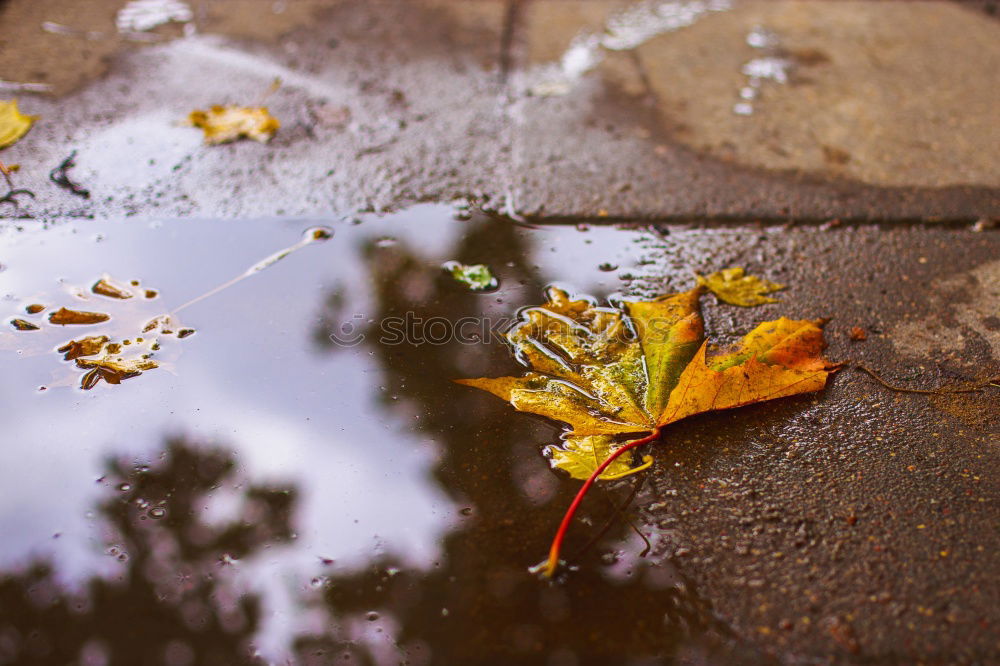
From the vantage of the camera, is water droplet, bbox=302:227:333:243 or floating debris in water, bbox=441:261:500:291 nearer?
floating debris in water, bbox=441:261:500:291

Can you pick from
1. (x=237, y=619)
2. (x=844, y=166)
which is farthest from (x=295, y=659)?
(x=844, y=166)

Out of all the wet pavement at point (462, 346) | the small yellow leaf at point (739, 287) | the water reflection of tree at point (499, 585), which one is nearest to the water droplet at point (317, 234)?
the wet pavement at point (462, 346)

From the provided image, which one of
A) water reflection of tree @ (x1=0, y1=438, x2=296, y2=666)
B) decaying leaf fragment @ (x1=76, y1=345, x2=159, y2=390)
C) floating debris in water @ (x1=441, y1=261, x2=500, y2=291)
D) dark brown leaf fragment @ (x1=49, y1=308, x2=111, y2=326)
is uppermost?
floating debris in water @ (x1=441, y1=261, x2=500, y2=291)

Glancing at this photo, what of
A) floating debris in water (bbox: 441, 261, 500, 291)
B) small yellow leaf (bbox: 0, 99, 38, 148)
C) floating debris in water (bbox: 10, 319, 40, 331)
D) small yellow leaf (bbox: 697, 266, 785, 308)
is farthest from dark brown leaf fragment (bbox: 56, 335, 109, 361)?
small yellow leaf (bbox: 697, 266, 785, 308)

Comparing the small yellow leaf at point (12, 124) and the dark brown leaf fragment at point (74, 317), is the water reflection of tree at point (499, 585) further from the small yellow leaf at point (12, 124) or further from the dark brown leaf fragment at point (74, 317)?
the small yellow leaf at point (12, 124)

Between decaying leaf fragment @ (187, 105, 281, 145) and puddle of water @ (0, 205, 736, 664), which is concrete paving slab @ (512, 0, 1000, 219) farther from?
decaying leaf fragment @ (187, 105, 281, 145)

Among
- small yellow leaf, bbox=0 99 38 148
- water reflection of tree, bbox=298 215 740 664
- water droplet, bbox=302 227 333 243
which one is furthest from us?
small yellow leaf, bbox=0 99 38 148

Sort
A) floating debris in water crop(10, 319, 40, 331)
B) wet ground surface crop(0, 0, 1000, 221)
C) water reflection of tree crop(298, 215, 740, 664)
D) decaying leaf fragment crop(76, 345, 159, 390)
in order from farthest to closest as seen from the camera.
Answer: wet ground surface crop(0, 0, 1000, 221)
floating debris in water crop(10, 319, 40, 331)
decaying leaf fragment crop(76, 345, 159, 390)
water reflection of tree crop(298, 215, 740, 664)

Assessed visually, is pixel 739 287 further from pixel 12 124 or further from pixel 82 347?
pixel 12 124
